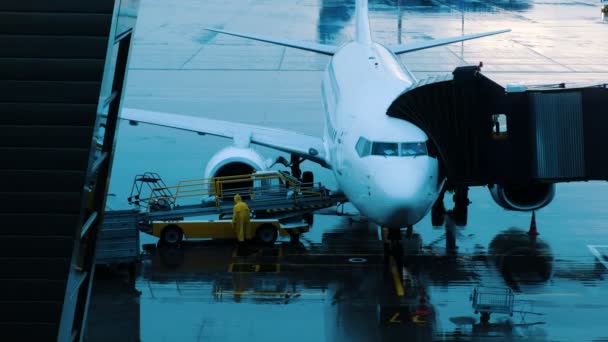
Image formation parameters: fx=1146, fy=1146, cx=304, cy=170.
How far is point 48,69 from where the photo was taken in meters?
14.1

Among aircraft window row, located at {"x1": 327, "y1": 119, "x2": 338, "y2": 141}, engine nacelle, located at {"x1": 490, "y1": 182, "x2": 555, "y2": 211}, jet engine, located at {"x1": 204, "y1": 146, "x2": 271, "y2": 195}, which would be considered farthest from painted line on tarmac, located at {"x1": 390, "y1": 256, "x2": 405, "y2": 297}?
jet engine, located at {"x1": 204, "y1": 146, "x2": 271, "y2": 195}

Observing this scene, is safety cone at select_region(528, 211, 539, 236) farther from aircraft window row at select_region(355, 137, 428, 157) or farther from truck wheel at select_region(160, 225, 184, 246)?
truck wheel at select_region(160, 225, 184, 246)

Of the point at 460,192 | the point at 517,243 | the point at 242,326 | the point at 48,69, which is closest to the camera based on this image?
the point at 48,69

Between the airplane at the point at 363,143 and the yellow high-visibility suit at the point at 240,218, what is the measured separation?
2390 mm

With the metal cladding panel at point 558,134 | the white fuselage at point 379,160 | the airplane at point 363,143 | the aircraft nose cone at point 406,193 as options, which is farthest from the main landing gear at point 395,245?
the metal cladding panel at point 558,134

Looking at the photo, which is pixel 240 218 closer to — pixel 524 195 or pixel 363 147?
pixel 363 147

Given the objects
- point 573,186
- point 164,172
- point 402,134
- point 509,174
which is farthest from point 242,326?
point 573,186

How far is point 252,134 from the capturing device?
33531 mm

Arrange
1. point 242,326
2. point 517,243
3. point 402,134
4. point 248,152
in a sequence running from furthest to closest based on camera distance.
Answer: point 248,152 < point 517,243 < point 402,134 < point 242,326

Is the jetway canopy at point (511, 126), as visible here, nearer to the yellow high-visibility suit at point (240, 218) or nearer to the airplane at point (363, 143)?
the airplane at point (363, 143)

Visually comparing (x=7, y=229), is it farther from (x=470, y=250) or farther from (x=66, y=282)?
(x=470, y=250)

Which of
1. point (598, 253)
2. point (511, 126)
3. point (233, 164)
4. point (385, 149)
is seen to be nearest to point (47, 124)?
point (385, 149)

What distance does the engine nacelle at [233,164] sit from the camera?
102 feet

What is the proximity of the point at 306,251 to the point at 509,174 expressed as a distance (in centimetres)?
534
